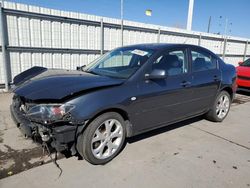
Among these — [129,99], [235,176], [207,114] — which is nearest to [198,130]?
[207,114]

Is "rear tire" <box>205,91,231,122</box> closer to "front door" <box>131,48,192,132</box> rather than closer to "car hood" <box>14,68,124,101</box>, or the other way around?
"front door" <box>131,48,192,132</box>

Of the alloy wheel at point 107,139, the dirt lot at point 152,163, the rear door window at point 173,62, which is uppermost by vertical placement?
the rear door window at point 173,62

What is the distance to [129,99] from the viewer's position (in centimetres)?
300

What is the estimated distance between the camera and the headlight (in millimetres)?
2520

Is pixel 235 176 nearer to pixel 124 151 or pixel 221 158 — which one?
pixel 221 158

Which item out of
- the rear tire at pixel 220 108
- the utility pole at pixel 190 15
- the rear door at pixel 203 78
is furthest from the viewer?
the utility pole at pixel 190 15

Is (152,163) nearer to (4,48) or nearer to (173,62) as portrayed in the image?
(173,62)

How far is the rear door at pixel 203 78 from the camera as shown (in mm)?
4004

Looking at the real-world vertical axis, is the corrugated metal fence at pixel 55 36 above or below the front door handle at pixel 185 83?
above

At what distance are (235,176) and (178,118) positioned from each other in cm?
133

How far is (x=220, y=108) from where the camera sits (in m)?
4.80

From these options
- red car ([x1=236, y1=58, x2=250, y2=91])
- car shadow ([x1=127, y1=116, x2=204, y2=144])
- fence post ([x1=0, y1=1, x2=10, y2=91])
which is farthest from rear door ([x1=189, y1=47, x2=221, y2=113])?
fence post ([x1=0, y1=1, x2=10, y2=91])

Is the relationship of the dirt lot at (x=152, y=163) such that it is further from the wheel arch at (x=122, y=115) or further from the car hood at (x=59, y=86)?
the car hood at (x=59, y=86)

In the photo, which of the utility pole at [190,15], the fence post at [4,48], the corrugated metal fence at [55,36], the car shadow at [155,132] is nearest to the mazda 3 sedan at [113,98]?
the car shadow at [155,132]
